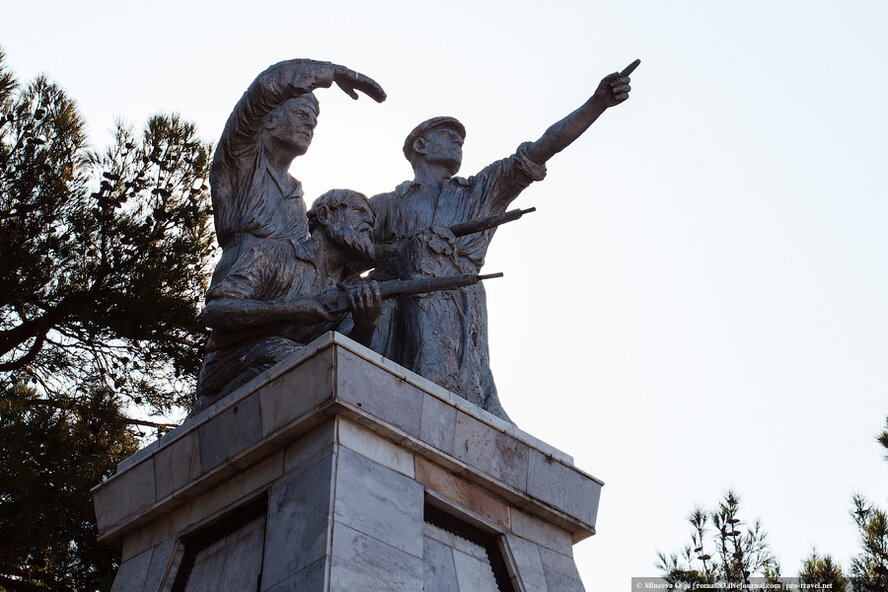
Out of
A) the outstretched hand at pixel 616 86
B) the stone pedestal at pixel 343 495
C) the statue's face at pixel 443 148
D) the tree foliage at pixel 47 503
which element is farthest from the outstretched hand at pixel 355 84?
the tree foliage at pixel 47 503

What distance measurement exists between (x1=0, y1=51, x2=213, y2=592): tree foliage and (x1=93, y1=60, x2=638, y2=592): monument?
352 centimetres

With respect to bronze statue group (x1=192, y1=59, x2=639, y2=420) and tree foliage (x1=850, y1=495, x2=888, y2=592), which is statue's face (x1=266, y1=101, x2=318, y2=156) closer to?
bronze statue group (x1=192, y1=59, x2=639, y2=420)

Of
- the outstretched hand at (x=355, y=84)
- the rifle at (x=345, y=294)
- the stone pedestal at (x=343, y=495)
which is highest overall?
the outstretched hand at (x=355, y=84)

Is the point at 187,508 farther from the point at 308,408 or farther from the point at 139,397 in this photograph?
the point at 139,397

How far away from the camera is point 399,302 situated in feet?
21.2

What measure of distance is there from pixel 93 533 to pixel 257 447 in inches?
166

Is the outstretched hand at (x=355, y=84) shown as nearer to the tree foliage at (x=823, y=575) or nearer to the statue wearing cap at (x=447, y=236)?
the statue wearing cap at (x=447, y=236)

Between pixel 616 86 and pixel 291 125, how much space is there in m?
1.73

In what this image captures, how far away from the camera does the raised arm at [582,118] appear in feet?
22.2

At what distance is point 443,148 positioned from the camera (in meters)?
7.48

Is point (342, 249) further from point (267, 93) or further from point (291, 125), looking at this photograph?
point (267, 93)

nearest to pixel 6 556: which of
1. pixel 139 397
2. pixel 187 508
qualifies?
pixel 139 397

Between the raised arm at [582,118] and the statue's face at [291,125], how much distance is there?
1289 millimetres

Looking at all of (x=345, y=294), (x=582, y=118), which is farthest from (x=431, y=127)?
(x=345, y=294)
